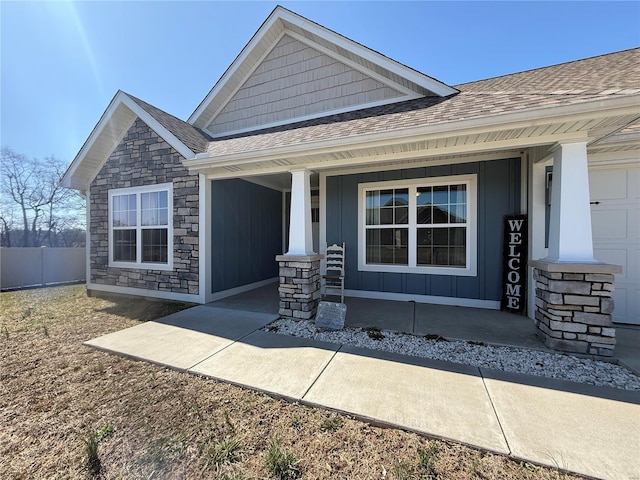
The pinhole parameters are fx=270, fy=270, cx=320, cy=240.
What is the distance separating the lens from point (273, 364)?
10.5 ft

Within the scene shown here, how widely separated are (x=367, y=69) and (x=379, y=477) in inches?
286

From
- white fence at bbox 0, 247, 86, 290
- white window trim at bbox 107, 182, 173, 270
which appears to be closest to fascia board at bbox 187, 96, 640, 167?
white window trim at bbox 107, 182, 173, 270

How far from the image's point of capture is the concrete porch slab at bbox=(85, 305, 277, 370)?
3.46 m

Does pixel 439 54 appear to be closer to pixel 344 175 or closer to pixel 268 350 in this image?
pixel 344 175

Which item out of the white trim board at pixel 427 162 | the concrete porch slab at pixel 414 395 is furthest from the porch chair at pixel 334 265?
the concrete porch slab at pixel 414 395

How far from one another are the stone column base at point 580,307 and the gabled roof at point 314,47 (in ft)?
13.6

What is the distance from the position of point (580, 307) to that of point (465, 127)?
8.82 feet

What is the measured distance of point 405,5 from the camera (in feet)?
21.8

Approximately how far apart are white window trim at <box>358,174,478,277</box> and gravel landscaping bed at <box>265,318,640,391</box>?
2.05m

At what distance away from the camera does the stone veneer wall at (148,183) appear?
6070 millimetres

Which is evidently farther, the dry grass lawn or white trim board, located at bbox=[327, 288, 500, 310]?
white trim board, located at bbox=[327, 288, 500, 310]

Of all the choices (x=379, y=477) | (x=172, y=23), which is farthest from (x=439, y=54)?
(x=379, y=477)

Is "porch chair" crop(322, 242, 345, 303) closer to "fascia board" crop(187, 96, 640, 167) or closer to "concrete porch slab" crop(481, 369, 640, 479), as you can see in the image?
→ "fascia board" crop(187, 96, 640, 167)

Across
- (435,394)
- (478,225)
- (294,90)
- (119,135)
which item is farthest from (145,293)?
(478,225)
